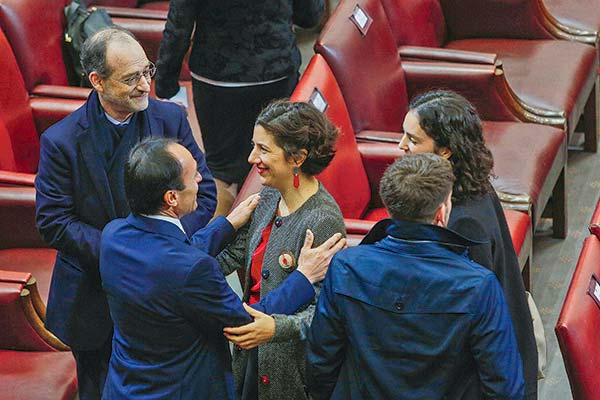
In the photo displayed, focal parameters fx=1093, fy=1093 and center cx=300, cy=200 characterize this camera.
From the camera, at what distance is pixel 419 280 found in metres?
2.14

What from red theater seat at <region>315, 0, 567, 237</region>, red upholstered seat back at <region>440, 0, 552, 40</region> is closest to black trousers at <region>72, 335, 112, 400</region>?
red theater seat at <region>315, 0, 567, 237</region>

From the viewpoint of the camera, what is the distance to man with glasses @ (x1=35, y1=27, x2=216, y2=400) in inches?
102

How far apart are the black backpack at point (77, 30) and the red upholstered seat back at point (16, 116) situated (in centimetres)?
37

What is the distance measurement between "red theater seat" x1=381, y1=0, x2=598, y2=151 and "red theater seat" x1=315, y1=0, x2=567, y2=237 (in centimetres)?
17

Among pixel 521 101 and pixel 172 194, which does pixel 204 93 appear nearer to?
pixel 521 101

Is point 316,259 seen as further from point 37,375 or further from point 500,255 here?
point 37,375

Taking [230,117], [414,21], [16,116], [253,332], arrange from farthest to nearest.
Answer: [414,21]
[230,117]
[16,116]
[253,332]

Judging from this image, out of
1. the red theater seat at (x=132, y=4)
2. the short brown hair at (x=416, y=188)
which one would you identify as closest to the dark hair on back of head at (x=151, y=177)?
the short brown hair at (x=416, y=188)

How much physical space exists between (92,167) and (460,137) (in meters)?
0.87

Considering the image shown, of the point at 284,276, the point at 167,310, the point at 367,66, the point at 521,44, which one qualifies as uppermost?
the point at 167,310

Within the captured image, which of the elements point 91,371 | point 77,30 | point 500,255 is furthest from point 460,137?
point 77,30

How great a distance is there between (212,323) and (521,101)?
229 centimetres

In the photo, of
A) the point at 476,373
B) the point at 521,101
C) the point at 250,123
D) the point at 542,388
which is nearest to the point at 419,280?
the point at 476,373

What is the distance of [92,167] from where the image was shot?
260 cm
